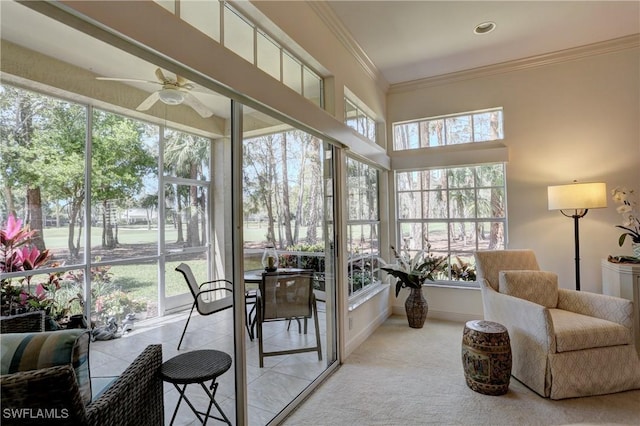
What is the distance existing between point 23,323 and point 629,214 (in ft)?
15.8

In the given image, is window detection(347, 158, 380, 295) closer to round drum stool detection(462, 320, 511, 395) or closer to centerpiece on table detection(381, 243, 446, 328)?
centerpiece on table detection(381, 243, 446, 328)

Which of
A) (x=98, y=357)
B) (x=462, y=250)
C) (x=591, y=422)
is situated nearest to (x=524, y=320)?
(x=591, y=422)

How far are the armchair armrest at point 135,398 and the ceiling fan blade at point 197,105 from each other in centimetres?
132

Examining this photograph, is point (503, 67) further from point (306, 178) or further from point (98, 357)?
point (98, 357)

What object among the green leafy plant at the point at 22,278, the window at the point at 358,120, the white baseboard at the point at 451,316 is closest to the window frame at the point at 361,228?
the window at the point at 358,120

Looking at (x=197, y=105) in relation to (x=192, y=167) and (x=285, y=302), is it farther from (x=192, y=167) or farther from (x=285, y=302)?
(x=285, y=302)

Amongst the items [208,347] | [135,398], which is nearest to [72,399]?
[135,398]

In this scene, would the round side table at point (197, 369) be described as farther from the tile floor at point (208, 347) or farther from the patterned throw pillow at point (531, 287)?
the patterned throw pillow at point (531, 287)

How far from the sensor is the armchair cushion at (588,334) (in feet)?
7.41

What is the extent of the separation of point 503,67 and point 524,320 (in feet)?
9.77

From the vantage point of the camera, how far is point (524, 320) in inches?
97.7

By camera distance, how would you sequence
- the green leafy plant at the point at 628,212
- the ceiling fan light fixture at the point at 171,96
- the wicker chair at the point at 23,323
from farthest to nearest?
1. the green leafy plant at the point at 628,212
2. the ceiling fan light fixture at the point at 171,96
3. the wicker chair at the point at 23,323

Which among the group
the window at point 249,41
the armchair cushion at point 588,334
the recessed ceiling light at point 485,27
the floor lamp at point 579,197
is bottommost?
the armchair cushion at point 588,334

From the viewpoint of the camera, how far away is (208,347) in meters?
1.82
